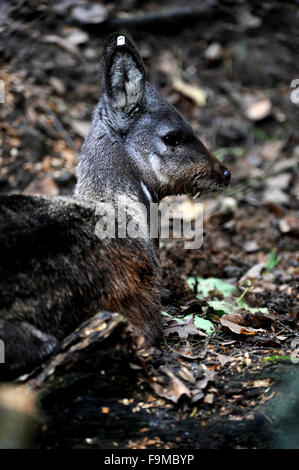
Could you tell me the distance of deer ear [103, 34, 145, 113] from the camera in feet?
18.1

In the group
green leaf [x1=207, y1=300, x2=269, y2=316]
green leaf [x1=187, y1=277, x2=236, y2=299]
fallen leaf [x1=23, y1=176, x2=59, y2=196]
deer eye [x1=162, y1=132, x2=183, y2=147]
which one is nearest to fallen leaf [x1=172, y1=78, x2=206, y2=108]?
fallen leaf [x1=23, y1=176, x2=59, y2=196]

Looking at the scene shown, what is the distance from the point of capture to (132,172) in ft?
18.9

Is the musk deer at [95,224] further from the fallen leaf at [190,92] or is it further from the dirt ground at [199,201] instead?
the fallen leaf at [190,92]

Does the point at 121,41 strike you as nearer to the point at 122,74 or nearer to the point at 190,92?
the point at 122,74

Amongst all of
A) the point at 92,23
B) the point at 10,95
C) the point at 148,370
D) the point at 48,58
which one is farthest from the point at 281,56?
the point at 148,370

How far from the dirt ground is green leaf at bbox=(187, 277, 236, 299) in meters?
0.03

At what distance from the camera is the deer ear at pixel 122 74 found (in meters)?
5.53

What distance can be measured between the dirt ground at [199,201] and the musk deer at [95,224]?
18.5 inches

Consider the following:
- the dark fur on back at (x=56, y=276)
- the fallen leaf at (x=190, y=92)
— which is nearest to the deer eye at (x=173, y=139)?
the dark fur on back at (x=56, y=276)

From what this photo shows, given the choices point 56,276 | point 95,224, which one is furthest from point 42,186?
point 56,276

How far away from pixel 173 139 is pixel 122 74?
0.85 m

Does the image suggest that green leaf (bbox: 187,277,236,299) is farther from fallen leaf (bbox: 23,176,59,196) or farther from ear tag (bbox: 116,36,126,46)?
fallen leaf (bbox: 23,176,59,196)

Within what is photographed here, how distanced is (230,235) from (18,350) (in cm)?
625

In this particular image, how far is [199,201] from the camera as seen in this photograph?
10945mm
